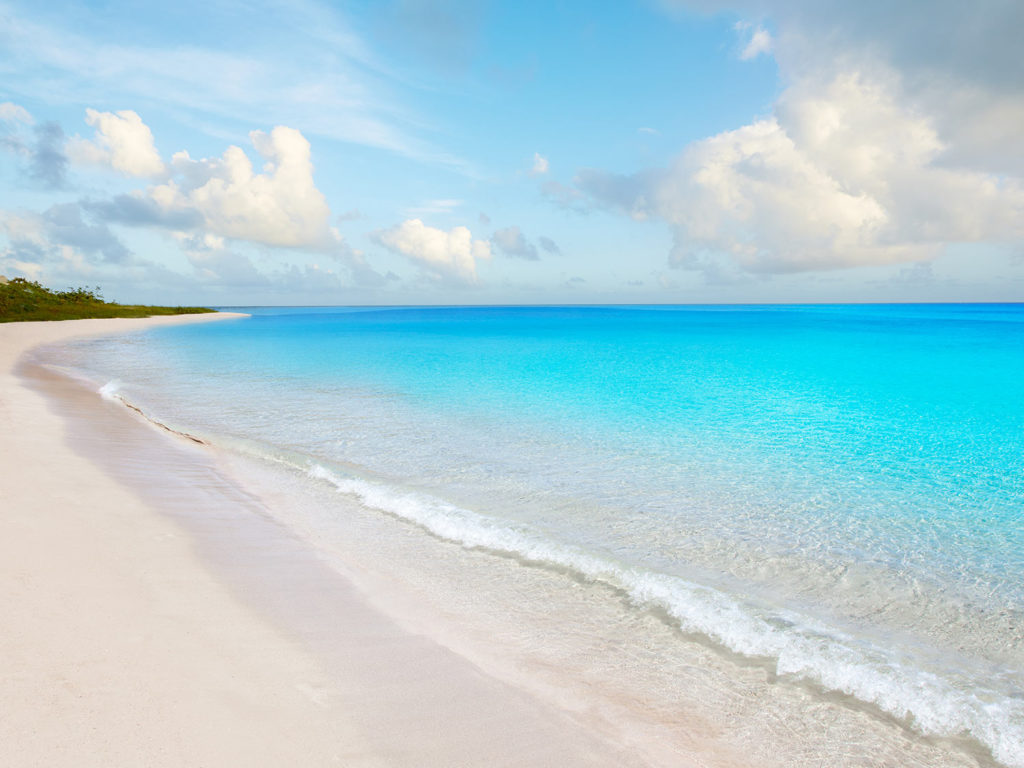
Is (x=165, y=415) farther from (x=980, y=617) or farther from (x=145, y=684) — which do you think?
(x=980, y=617)

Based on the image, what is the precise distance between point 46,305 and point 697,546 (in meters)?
101

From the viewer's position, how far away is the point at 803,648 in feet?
18.0

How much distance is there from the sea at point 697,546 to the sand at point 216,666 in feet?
1.61

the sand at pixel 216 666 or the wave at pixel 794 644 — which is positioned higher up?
the sand at pixel 216 666

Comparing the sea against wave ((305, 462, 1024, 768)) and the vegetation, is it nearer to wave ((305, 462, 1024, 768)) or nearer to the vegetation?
wave ((305, 462, 1024, 768))

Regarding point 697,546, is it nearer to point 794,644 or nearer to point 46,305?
point 794,644

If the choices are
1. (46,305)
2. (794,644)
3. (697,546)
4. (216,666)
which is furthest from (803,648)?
(46,305)

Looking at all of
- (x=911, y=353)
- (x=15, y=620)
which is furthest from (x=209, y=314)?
(x=15, y=620)

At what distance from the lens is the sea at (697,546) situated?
473 cm

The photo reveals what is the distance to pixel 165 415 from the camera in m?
16.7

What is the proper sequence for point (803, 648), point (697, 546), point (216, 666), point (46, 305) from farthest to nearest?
point (46, 305)
point (697, 546)
point (803, 648)
point (216, 666)

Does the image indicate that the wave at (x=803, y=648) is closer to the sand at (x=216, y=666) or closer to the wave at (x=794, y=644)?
the wave at (x=794, y=644)

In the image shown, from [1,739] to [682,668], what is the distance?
4999 mm

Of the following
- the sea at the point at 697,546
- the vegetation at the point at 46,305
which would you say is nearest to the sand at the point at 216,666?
→ the sea at the point at 697,546
